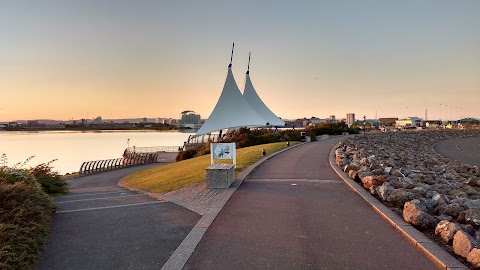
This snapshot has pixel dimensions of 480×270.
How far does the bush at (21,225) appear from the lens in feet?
15.1

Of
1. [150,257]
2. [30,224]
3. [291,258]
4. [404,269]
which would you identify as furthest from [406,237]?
[30,224]

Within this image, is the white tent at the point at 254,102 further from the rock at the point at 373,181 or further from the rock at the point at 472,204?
the rock at the point at 472,204

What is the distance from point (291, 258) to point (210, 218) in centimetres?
237

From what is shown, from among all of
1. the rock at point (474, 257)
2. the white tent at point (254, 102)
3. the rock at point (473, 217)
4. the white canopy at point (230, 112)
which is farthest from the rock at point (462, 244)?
the white tent at point (254, 102)

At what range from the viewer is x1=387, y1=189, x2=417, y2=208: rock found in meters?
7.25

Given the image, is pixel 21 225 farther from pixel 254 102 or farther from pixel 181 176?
pixel 254 102

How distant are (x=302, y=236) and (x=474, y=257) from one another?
7.92 ft

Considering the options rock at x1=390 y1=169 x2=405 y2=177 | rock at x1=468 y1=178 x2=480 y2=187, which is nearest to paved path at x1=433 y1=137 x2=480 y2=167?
rock at x1=468 y1=178 x2=480 y2=187

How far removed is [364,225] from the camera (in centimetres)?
629

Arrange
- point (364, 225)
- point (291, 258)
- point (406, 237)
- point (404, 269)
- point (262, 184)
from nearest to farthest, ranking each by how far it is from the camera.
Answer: point (404, 269) < point (291, 258) < point (406, 237) < point (364, 225) < point (262, 184)

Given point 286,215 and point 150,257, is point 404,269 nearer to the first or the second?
point 286,215

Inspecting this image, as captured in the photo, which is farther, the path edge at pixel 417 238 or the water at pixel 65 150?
the water at pixel 65 150

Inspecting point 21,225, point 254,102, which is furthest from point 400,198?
point 254,102

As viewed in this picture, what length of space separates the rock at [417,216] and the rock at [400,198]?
70cm
